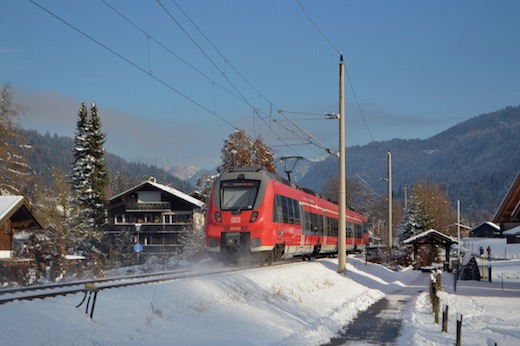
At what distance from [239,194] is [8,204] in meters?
14.6

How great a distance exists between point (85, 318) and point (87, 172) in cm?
5795

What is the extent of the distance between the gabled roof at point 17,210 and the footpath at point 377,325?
743 inches

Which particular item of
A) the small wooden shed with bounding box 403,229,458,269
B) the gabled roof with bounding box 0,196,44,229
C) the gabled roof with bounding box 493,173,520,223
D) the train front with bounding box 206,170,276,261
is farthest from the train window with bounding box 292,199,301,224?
the small wooden shed with bounding box 403,229,458,269

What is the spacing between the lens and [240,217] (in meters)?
24.2

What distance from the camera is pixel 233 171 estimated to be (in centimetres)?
2566

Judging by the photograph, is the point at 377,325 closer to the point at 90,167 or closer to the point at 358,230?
the point at 358,230

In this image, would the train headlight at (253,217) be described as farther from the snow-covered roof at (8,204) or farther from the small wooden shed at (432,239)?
the small wooden shed at (432,239)

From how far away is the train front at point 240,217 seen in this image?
78.4ft

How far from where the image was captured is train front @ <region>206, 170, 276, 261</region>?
2389 cm

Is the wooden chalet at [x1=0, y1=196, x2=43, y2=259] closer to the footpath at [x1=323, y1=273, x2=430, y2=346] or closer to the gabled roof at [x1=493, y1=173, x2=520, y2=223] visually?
the footpath at [x1=323, y1=273, x2=430, y2=346]

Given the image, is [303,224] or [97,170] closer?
[303,224]

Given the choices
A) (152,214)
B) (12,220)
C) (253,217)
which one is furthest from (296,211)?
(152,214)

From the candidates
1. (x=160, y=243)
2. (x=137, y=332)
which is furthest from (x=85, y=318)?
(x=160, y=243)

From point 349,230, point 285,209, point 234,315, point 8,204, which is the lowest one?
point 234,315
